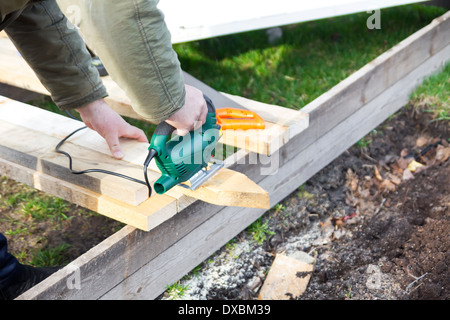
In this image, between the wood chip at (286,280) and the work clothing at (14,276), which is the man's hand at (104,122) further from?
the wood chip at (286,280)

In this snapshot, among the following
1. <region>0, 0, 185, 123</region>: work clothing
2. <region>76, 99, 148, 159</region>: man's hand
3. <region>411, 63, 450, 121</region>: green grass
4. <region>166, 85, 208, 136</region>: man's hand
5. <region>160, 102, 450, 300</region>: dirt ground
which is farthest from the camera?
<region>411, 63, 450, 121</region>: green grass

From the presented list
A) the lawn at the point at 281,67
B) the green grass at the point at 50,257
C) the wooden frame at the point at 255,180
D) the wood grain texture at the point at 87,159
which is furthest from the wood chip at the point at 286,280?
the green grass at the point at 50,257

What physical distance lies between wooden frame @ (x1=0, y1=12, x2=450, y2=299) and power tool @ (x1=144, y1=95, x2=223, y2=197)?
0.27m

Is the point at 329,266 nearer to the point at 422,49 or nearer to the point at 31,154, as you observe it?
the point at 31,154

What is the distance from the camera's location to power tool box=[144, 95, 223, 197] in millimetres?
1959

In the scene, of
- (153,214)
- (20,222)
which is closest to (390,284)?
(153,214)

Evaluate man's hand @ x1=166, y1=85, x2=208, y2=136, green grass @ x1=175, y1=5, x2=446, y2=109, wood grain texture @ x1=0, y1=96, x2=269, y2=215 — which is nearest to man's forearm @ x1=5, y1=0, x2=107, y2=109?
wood grain texture @ x1=0, y1=96, x2=269, y2=215

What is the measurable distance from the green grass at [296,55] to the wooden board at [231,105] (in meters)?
0.89

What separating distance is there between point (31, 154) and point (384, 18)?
13.3ft

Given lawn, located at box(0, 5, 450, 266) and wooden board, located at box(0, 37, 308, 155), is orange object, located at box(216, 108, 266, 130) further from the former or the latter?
lawn, located at box(0, 5, 450, 266)

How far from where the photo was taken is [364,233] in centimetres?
286

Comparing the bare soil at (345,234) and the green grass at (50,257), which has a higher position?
the green grass at (50,257)

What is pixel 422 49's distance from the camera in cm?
392

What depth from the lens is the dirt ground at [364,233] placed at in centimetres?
251
